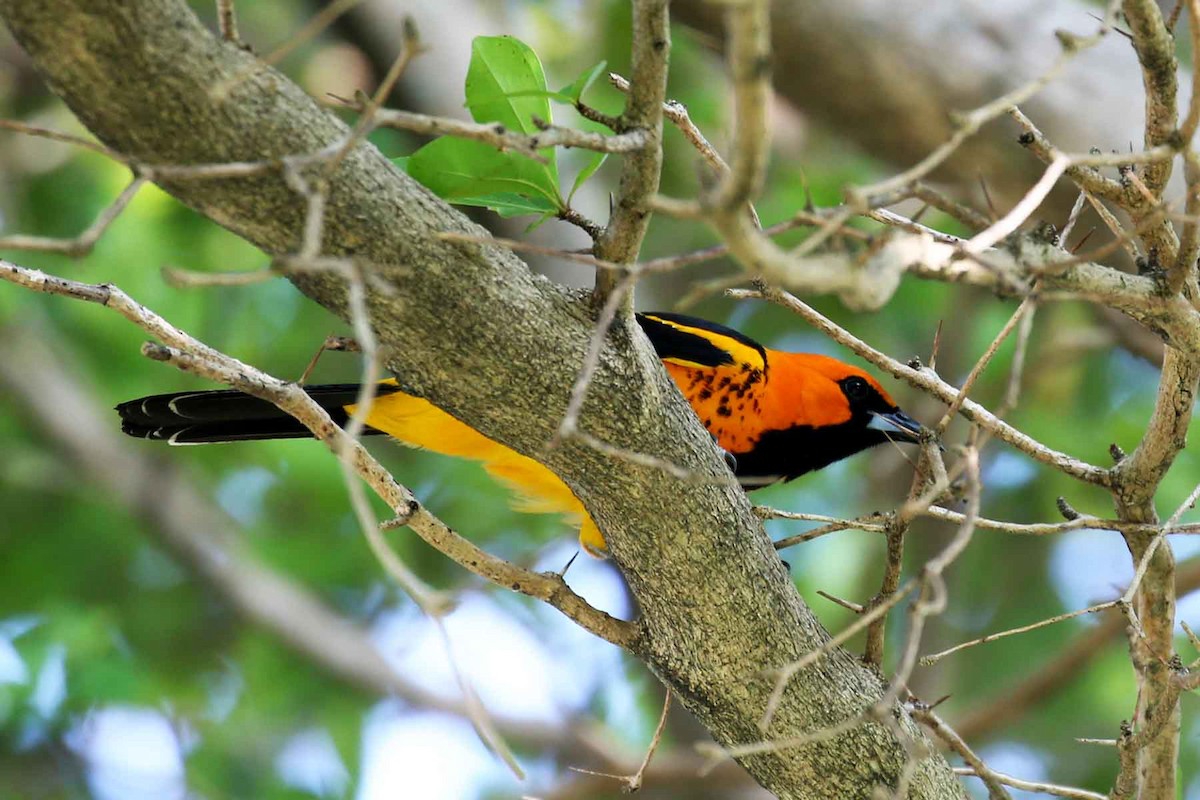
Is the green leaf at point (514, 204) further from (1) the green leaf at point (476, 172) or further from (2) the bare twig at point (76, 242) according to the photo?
(2) the bare twig at point (76, 242)

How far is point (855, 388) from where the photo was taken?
14.8 feet

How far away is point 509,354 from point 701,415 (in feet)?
6.72

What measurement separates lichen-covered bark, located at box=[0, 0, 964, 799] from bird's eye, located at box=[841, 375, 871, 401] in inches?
77.9

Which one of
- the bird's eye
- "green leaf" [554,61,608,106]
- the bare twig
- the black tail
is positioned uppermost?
the bird's eye


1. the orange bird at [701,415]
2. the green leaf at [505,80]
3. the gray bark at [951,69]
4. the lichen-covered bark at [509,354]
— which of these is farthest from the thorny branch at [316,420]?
the gray bark at [951,69]

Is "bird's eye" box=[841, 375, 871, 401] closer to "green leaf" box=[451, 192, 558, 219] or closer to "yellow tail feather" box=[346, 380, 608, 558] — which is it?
"yellow tail feather" box=[346, 380, 608, 558]

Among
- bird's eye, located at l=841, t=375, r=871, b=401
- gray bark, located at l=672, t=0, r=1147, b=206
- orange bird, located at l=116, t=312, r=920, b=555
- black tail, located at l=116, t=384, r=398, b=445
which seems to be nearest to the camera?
black tail, located at l=116, t=384, r=398, b=445

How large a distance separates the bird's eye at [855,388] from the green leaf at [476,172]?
2558 mm

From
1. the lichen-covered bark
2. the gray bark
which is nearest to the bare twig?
the lichen-covered bark

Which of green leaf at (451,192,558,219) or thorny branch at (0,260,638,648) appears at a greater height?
green leaf at (451,192,558,219)

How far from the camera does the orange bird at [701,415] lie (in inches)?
142

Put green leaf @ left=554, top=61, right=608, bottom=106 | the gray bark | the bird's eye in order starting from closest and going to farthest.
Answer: green leaf @ left=554, top=61, right=608, bottom=106
the bird's eye
the gray bark

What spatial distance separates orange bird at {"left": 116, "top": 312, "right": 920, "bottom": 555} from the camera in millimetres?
3602

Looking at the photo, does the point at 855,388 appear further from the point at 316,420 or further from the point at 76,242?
the point at 76,242
